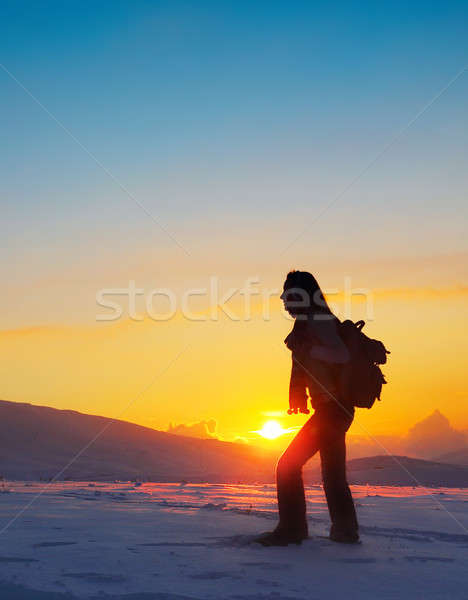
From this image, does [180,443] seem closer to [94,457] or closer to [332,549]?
[94,457]

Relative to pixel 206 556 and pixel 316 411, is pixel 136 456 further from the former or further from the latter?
pixel 206 556

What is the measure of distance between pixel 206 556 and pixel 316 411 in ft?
5.07

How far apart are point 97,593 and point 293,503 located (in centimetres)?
Answer: 238

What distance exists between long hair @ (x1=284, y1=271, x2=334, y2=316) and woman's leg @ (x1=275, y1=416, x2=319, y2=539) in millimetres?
866

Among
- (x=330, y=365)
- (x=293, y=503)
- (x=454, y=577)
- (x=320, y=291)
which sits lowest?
(x=454, y=577)

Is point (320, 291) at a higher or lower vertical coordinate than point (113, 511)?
higher

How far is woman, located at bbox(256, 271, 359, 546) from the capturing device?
5.56 meters

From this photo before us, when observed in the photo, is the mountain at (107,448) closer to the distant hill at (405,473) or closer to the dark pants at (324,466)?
the distant hill at (405,473)

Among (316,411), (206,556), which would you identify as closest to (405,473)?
(316,411)

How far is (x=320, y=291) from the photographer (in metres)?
5.86

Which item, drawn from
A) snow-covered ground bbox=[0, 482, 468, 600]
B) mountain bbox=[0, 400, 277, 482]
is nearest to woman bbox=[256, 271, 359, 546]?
snow-covered ground bbox=[0, 482, 468, 600]

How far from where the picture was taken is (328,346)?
A: 555 centimetres

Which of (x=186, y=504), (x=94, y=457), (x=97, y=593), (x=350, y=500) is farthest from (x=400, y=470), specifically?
(x=97, y=593)

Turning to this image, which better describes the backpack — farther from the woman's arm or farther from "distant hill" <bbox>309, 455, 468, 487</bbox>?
"distant hill" <bbox>309, 455, 468, 487</bbox>
